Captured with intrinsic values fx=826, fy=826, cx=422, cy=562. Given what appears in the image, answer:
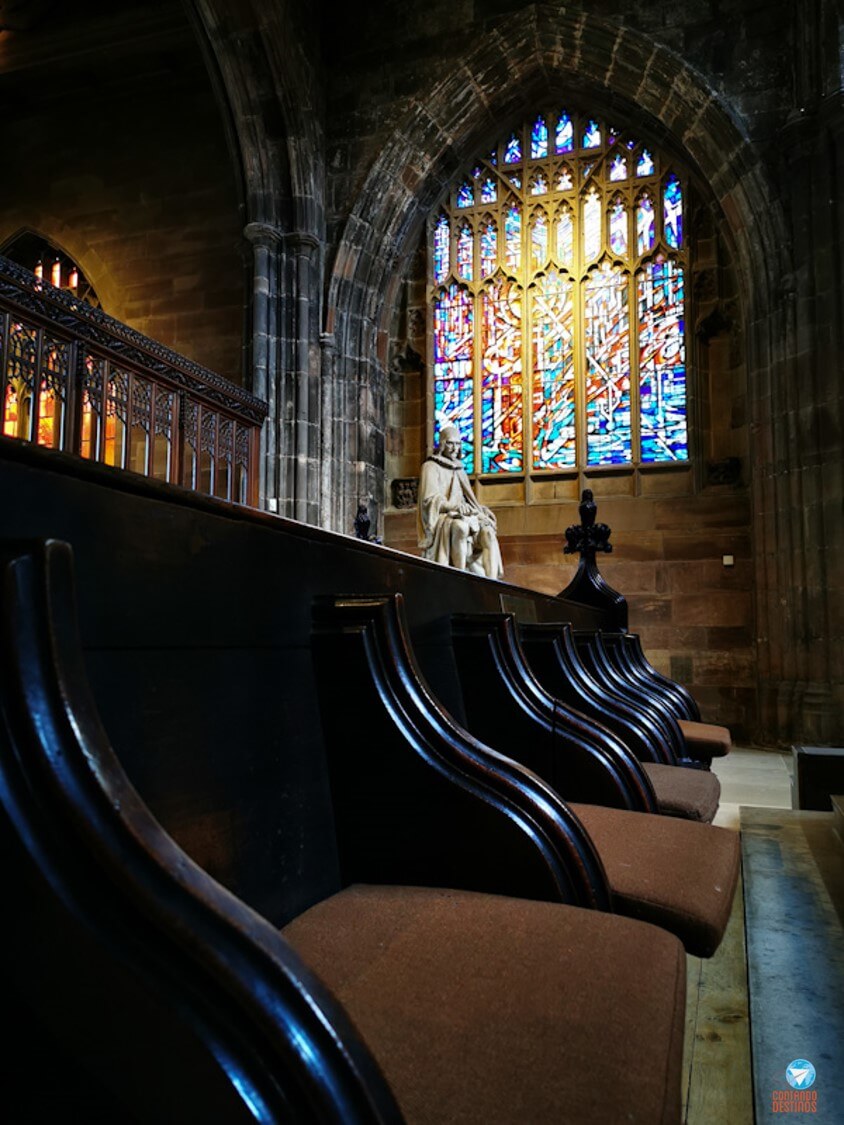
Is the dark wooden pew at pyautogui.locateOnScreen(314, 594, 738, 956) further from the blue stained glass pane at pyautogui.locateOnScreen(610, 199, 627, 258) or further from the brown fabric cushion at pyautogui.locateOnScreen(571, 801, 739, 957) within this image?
the blue stained glass pane at pyautogui.locateOnScreen(610, 199, 627, 258)

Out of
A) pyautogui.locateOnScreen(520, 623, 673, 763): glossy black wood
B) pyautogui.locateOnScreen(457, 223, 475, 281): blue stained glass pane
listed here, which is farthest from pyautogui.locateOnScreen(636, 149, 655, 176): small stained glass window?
pyautogui.locateOnScreen(520, 623, 673, 763): glossy black wood

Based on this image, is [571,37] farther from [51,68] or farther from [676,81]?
[51,68]

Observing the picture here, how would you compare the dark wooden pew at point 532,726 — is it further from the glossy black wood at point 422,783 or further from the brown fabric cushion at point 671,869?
the glossy black wood at point 422,783

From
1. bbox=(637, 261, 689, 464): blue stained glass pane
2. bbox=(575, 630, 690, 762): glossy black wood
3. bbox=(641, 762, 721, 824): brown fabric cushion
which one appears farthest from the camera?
bbox=(637, 261, 689, 464): blue stained glass pane

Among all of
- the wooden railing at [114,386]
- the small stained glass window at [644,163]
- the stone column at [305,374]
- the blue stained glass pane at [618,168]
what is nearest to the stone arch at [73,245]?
the wooden railing at [114,386]

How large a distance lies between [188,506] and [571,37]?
8.87m

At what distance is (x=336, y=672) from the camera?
0.96 m

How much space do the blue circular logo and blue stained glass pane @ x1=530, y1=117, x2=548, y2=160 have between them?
366 inches

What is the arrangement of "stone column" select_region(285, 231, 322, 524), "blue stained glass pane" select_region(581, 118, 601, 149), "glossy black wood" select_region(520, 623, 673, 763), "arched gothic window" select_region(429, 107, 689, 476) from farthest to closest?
"blue stained glass pane" select_region(581, 118, 601, 149), "arched gothic window" select_region(429, 107, 689, 476), "stone column" select_region(285, 231, 322, 524), "glossy black wood" select_region(520, 623, 673, 763)

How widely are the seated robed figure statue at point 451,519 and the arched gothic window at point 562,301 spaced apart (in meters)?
1.72

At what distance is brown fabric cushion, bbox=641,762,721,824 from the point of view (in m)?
1.65

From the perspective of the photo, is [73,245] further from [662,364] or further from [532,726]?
[532,726]

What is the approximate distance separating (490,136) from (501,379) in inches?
103

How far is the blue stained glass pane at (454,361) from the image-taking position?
29.6 ft
